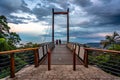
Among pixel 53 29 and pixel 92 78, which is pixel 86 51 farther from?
pixel 53 29

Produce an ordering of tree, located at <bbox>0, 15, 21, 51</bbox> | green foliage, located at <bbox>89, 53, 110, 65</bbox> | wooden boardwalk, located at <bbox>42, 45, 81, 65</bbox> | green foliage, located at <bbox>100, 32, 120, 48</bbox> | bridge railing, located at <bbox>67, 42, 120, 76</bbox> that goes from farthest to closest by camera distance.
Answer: green foliage, located at <bbox>100, 32, 120, 48</bbox> → tree, located at <bbox>0, 15, 21, 51</bbox> → green foliage, located at <bbox>89, 53, 110, 65</bbox> → wooden boardwalk, located at <bbox>42, 45, 81, 65</bbox> → bridge railing, located at <bbox>67, 42, 120, 76</bbox>

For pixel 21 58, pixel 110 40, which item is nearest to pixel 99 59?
pixel 110 40

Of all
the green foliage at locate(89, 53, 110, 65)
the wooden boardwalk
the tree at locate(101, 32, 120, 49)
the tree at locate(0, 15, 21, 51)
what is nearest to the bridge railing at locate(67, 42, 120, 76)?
the green foliage at locate(89, 53, 110, 65)

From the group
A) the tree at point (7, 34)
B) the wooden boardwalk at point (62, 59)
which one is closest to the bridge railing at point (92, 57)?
the wooden boardwalk at point (62, 59)

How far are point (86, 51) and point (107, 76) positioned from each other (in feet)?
6.90

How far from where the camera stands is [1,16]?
69.3ft

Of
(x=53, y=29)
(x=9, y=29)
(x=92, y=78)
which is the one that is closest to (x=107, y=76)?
(x=92, y=78)

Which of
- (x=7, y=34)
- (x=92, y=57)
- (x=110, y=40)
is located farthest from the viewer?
(x=110, y=40)

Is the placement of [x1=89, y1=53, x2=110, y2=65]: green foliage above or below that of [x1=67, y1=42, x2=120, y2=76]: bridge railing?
below

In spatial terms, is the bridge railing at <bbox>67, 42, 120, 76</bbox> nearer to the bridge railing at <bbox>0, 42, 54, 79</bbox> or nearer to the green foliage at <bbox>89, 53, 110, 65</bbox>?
the green foliage at <bbox>89, 53, 110, 65</bbox>

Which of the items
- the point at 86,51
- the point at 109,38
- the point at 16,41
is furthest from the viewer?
the point at 109,38

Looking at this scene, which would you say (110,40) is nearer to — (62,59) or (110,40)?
(110,40)

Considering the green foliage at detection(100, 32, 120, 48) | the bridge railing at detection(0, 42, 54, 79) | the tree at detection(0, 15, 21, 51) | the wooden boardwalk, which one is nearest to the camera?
the bridge railing at detection(0, 42, 54, 79)

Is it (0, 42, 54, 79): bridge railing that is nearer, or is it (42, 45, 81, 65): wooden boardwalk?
(0, 42, 54, 79): bridge railing
